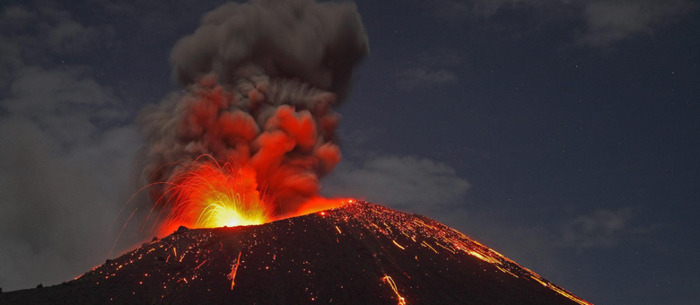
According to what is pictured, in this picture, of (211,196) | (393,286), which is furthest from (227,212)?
(393,286)

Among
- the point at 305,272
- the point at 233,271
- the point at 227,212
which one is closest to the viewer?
the point at 233,271

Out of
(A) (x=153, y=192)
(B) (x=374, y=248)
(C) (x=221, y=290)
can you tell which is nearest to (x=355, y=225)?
(B) (x=374, y=248)

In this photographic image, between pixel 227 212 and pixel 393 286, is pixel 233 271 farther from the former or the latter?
pixel 227 212

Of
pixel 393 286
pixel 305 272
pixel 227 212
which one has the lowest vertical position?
pixel 393 286

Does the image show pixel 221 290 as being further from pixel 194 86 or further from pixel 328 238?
pixel 194 86

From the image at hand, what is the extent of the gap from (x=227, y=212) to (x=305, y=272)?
1419cm

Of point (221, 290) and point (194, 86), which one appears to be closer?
point (221, 290)

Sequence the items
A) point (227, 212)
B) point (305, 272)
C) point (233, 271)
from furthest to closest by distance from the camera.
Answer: point (227, 212), point (305, 272), point (233, 271)

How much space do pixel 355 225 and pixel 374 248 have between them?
367cm

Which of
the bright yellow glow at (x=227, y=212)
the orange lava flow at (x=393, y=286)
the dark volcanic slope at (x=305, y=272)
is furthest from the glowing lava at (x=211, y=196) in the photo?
the orange lava flow at (x=393, y=286)

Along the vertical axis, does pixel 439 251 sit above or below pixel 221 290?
above

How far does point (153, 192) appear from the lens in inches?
1708

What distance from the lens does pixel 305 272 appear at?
28.9m

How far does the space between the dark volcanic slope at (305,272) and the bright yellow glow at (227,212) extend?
24.2 ft
